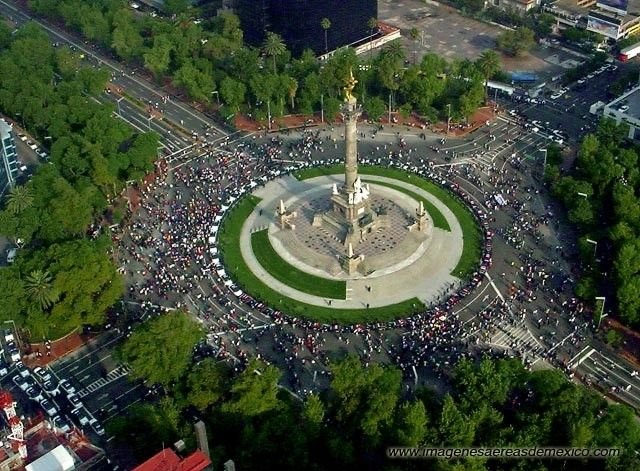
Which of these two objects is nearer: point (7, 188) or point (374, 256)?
point (374, 256)

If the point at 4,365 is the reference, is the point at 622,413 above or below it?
above

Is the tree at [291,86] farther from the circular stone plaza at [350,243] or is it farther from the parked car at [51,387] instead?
the parked car at [51,387]


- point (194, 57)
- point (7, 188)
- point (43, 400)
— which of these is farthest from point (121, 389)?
point (194, 57)

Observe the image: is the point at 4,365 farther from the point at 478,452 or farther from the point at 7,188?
the point at 478,452

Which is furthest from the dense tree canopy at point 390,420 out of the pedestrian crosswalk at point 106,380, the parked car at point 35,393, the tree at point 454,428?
the parked car at point 35,393

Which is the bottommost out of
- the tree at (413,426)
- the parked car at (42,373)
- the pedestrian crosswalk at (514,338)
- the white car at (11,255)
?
the parked car at (42,373)

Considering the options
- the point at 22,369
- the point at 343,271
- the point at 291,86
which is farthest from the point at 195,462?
the point at 291,86
